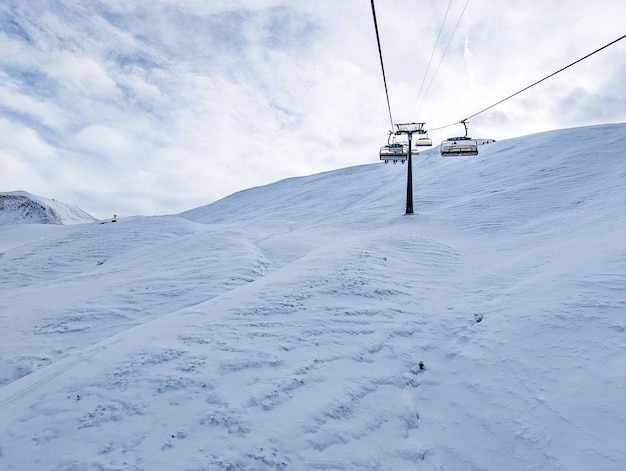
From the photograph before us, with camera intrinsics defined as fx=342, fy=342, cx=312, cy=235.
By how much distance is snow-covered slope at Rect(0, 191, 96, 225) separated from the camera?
6034 centimetres

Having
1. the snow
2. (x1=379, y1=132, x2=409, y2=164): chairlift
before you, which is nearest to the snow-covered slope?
the snow

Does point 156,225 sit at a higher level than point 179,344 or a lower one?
higher

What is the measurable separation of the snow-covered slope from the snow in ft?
194

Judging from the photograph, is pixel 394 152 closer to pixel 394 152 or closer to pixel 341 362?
pixel 394 152

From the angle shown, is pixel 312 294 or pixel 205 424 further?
pixel 312 294

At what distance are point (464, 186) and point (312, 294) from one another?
2755 centimetres

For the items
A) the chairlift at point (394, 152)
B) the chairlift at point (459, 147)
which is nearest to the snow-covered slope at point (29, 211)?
the chairlift at point (394, 152)

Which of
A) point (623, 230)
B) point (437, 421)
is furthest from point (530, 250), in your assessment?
point (437, 421)

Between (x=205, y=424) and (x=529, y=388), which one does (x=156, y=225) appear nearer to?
(x=205, y=424)

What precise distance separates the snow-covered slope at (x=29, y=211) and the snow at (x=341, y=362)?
5909 cm

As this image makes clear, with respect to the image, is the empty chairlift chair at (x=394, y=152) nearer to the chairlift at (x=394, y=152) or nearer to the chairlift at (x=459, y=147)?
the chairlift at (x=394, y=152)

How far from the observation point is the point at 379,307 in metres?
8.44

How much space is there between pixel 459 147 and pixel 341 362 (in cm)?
1758

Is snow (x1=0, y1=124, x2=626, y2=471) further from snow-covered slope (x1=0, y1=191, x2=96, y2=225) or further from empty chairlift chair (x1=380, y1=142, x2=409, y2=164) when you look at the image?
snow-covered slope (x1=0, y1=191, x2=96, y2=225)
